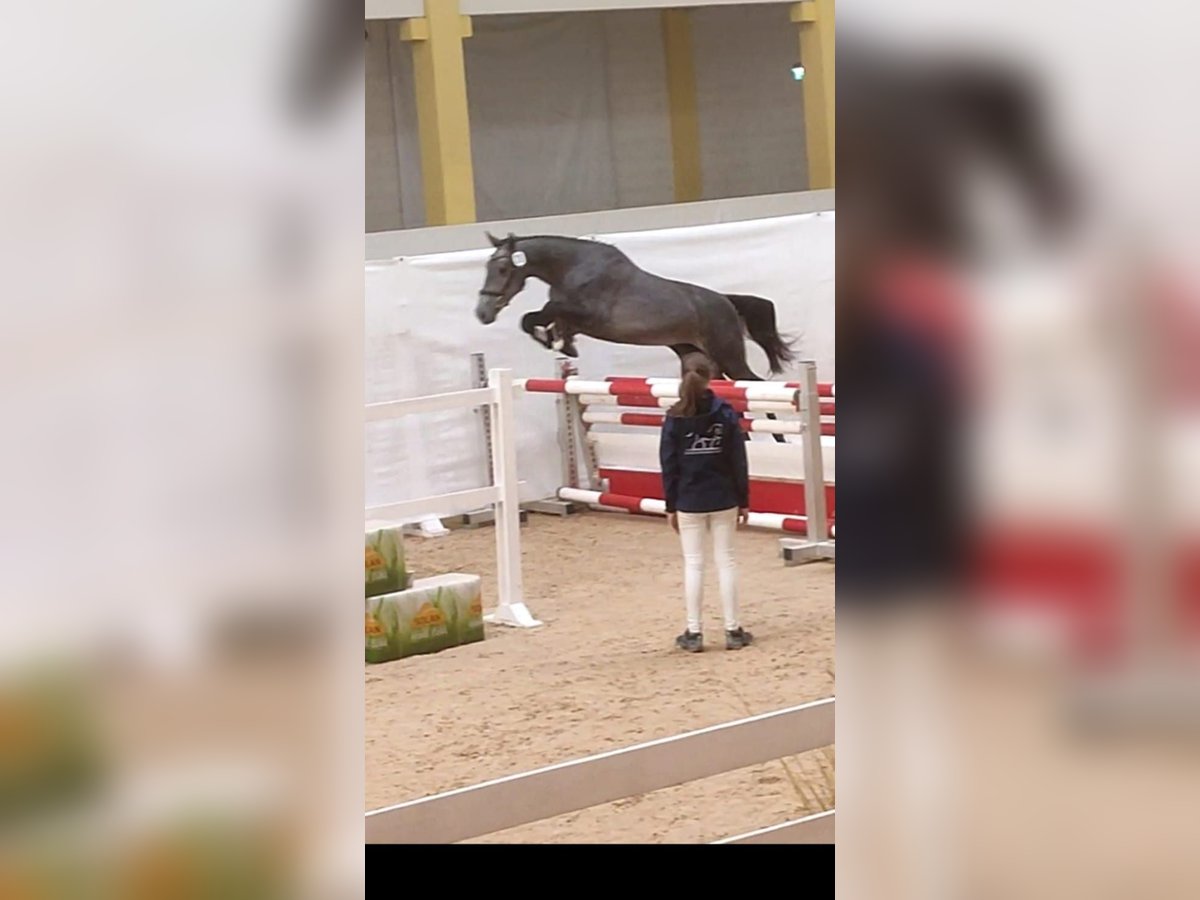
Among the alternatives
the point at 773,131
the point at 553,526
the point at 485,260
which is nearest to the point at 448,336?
the point at 485,260

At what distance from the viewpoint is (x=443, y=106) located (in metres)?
5.27

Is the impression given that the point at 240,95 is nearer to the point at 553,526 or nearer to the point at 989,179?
the point at 989,179

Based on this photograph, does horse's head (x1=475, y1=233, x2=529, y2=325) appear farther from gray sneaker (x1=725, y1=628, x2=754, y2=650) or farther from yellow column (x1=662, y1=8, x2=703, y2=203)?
yellow column (x1=662, y1=8, x2=703, y2=203)

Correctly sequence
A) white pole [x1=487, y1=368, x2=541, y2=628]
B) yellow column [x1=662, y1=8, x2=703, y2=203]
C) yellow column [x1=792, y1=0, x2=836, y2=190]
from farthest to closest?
1. yellow column [x1=662, y1=8, x2=703, y2=203]
2. yellow column [x1=792, y1=0, x2=836, y2=190]
3. white pole [x1=487, y1=368, x2=541, y2=628]

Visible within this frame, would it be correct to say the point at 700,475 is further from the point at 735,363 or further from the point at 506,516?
the point at 735,363

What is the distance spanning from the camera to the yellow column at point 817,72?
→ 19.2 feet

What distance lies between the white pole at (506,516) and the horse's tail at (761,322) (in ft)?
3.65

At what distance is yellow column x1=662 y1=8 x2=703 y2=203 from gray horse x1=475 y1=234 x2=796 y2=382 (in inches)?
119

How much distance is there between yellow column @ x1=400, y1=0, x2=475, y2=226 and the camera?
520 centimetres

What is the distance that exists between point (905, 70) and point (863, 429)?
0.13 m

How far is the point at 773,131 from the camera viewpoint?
24.2ft

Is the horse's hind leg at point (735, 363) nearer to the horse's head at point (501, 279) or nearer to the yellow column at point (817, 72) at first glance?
the horse's head at point (501, 279)

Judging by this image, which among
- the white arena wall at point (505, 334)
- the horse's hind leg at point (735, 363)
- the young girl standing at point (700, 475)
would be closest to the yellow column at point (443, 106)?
the white arena wall at point (505, 334)

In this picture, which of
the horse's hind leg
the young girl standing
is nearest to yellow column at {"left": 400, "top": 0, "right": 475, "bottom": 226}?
the horse's hind leg
